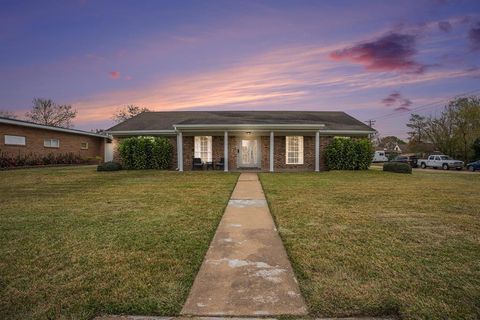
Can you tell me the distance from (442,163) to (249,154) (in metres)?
20.8

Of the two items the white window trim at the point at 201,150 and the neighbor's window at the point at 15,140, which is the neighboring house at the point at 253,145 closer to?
the white window trim at the point at 201,150

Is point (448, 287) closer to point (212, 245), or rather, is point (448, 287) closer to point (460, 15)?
point (212, 245)

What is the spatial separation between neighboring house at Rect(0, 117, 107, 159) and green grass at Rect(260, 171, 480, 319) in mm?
20668

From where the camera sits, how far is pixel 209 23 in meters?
13.1

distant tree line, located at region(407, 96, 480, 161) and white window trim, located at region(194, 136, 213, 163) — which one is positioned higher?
distant tree line, located at region(407, 96, 480, 161)

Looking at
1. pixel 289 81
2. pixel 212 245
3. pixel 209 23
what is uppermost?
pixel 209 23

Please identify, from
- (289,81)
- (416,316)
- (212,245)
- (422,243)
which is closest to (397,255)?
(422,243)

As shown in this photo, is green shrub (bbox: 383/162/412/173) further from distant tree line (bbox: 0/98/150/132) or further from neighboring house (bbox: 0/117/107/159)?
distant tree line (bbox: 0/98/150/132)

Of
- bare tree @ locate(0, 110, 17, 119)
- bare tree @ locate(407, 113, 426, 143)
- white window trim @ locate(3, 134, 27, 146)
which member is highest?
bare tree @ locate(0, 110, 17, 119)

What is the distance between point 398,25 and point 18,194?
1826cm

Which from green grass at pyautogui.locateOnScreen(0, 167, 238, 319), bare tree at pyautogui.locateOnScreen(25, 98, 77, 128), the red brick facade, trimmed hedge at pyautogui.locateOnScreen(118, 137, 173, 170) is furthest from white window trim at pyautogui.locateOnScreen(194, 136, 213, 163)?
bare tree at pyautogui.locateOnScreen(25, 98, 77, 128)

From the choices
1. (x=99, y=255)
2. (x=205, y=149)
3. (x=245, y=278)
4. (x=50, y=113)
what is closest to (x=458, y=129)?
(x=205, y=149)

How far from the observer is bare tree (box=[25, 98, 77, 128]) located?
42281 mm

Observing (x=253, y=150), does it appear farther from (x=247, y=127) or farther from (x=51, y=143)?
(x=51, y=143)
